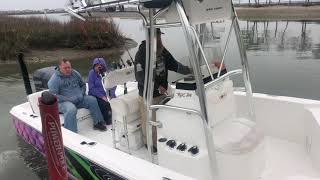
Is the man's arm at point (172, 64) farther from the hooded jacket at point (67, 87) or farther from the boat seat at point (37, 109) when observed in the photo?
the boat seat at point (37, 109)

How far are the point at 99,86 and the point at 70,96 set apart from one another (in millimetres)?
Answer: 422

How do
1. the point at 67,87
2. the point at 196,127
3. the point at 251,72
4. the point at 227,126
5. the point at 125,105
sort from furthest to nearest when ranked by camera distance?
the point at 251,72
the point at 67,87
the point at 125,105
the point at 227,126
the point at 196,127

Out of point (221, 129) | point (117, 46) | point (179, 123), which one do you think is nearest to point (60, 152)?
point (179, 123)

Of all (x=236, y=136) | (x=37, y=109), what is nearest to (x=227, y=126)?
(x=236, y=136)

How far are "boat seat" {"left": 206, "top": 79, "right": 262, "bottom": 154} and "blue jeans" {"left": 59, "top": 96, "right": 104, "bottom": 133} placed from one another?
6.57ft

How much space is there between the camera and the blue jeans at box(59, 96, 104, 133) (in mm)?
4461

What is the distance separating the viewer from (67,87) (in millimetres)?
4754

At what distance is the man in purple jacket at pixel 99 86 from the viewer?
187 inches

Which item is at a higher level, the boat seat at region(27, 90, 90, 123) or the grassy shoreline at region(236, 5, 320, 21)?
the grassy shoreline at region(236, 5, 320, 21)

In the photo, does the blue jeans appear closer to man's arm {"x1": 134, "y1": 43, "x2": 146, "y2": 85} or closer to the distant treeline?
man's arm {"x1": 134, "y1": 43, "x2": 146, "y2": 85}

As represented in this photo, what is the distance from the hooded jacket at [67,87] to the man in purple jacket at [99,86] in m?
0.15

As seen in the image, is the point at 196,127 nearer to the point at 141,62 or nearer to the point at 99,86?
the point at 141,62

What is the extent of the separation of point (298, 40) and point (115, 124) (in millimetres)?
15458

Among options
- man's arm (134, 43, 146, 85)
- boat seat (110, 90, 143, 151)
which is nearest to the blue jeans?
boat seat (110, 90, 143, 151)
